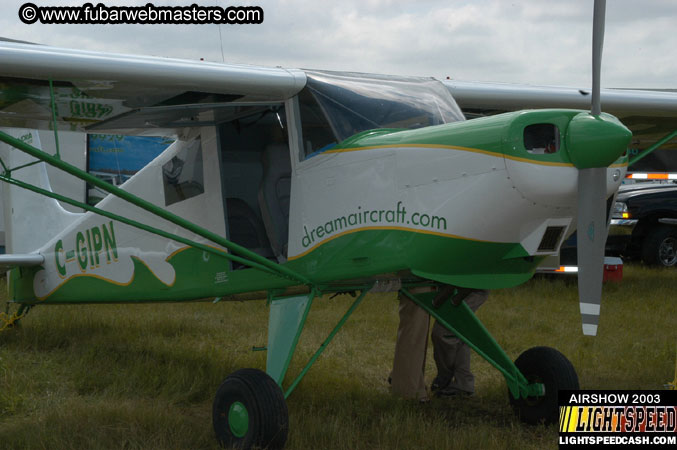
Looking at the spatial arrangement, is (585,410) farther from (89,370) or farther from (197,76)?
(89,370)

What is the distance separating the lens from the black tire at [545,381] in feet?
15.6

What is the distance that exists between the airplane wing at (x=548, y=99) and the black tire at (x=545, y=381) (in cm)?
207

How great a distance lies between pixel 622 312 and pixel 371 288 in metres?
5.38

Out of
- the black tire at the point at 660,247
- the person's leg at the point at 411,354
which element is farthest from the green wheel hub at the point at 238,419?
the black tire at the point at 660,247

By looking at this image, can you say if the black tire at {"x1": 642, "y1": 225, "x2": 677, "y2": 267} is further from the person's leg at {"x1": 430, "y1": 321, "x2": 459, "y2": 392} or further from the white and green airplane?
the person's leg at {"x1": 430, "y1": 321, "x2": 459, "y2": 392}

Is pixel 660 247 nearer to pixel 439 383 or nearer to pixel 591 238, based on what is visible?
pixel 439 383

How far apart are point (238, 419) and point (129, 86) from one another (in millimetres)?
2208

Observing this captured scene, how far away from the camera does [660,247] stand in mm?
12094

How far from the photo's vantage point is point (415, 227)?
380 centimetres

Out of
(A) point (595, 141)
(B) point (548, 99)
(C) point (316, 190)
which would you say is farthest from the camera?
(B) point (548, 99)

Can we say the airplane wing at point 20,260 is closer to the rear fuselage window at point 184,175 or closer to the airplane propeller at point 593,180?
the rear fuselage window at point 184,175

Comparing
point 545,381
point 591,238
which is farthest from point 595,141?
point 545,381

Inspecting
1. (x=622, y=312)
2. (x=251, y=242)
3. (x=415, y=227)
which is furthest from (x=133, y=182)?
(x=622, y=312)

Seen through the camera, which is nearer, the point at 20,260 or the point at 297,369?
the point at 297,369
